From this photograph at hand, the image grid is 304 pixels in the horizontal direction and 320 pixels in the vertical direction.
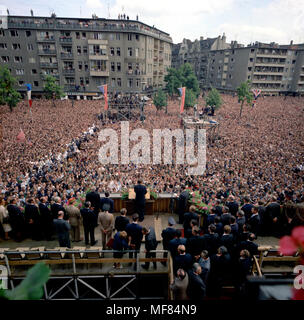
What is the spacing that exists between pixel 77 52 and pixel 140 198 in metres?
50.4

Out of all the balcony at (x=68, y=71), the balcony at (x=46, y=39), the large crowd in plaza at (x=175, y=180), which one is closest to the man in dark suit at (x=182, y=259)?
the large crowd in plaza at (x=175, y=180)

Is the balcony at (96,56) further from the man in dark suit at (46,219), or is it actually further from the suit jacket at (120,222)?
the suit jacket at (120,222)

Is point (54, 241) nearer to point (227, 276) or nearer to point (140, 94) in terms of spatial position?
point (227, 276)

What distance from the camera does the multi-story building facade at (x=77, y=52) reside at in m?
46.5

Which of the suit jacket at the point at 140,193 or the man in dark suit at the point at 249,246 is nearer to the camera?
the man in dark suit at the point at 249,246

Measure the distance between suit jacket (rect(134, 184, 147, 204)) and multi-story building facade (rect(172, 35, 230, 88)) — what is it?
8195 centimetres

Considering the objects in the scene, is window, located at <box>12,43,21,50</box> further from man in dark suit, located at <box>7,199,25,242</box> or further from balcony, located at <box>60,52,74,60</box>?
man in dark suit, located at <box>7,199,25,242</box>

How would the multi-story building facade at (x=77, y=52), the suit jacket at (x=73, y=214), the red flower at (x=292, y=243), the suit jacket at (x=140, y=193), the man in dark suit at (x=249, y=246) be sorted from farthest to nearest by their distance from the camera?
the multi-story building facade at (x=77, y=52), the suit jacket at (x=140, y=193), the suit jacket at (x=73, y=214), the man in dark suit at (x=249, y=246), the red flower at (x=292, y=243)

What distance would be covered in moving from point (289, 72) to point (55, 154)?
268ft

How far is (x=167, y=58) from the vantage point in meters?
67.2

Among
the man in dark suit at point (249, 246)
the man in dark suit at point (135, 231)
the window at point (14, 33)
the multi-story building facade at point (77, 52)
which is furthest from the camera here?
the window at point (14, 33)

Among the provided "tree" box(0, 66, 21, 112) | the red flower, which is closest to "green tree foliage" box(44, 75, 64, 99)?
"tree" box(0, 66, 21, 112)

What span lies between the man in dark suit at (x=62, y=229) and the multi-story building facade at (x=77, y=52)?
158 ft
